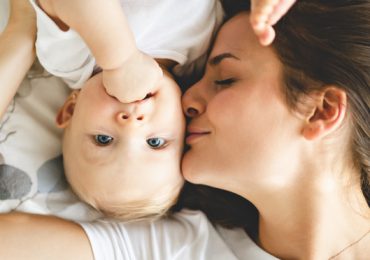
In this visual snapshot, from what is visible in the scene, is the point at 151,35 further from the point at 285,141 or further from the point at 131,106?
the point at 285,141

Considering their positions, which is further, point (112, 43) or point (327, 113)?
point (327, 113)

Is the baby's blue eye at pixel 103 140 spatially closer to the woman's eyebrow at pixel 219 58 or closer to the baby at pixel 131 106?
the baby at pixel 131 106

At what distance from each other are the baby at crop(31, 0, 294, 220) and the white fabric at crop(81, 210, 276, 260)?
6 cm

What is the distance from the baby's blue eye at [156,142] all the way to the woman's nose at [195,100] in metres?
0.09

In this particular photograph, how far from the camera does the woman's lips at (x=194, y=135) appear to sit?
1174 mm

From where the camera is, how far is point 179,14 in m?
1.15

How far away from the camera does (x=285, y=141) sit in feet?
3.60

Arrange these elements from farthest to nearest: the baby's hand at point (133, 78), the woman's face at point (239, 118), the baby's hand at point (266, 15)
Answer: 1. the woman's face at point (239, 118)
2. the baby's hand at point (133, 78)
3. the baby's hand at point (266, 15)

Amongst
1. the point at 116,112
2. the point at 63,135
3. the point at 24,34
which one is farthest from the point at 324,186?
the point at 24,34

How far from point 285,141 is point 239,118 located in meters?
0.10

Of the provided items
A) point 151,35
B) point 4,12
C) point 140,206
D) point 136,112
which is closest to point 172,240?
point 140,206

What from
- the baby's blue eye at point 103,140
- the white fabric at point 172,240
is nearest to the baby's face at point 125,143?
the baby's blue eye at point 103,140

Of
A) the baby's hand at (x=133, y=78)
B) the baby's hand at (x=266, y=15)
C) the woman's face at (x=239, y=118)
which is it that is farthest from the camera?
the woman's face at (x=239, y=118)

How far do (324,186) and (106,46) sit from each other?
0.56 meters
